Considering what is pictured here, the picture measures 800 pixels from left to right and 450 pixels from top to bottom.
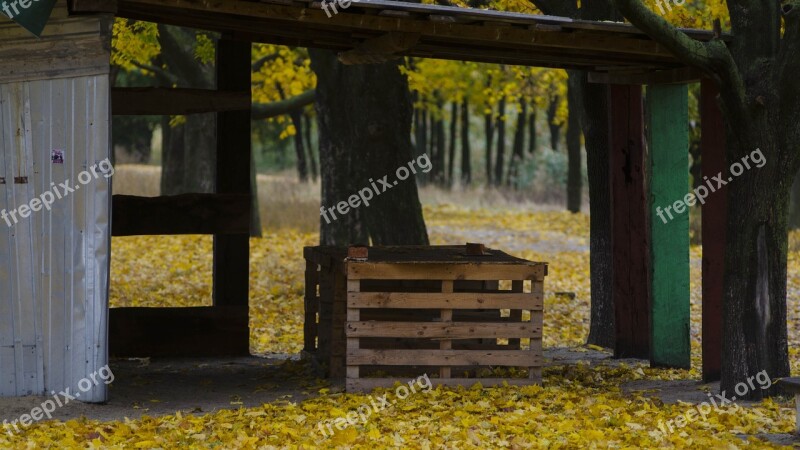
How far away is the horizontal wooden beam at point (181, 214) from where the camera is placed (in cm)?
1123

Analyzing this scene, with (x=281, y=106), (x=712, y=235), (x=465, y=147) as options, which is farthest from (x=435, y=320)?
(x=465, y=147)

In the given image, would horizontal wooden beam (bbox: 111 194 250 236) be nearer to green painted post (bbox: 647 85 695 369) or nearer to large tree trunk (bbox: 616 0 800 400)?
A: green painted post (bbox: 647 85 695 369)

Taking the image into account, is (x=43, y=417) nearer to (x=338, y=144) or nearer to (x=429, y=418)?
(x=429, y=418)

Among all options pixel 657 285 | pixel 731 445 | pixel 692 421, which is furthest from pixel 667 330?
pixel 731 445

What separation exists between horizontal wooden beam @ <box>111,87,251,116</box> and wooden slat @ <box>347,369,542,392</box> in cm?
324

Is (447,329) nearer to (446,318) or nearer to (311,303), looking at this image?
(446,318)

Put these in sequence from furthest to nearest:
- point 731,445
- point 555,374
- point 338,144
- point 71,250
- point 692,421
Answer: point 338,144
point 555,374
point 71,250
point 692,421
point 731,445

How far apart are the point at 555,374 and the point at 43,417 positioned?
4.29m

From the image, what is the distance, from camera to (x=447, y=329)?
30.4ft

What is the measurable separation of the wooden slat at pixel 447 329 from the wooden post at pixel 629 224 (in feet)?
7.64

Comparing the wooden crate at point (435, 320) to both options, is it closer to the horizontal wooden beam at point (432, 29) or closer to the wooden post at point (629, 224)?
the horizontal wooden beam at point (432, 29)

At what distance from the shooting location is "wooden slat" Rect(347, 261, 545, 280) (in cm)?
898

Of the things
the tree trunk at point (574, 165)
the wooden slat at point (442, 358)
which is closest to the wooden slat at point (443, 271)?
the wooden slat at point (442, 358)

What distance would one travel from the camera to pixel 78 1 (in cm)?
850
